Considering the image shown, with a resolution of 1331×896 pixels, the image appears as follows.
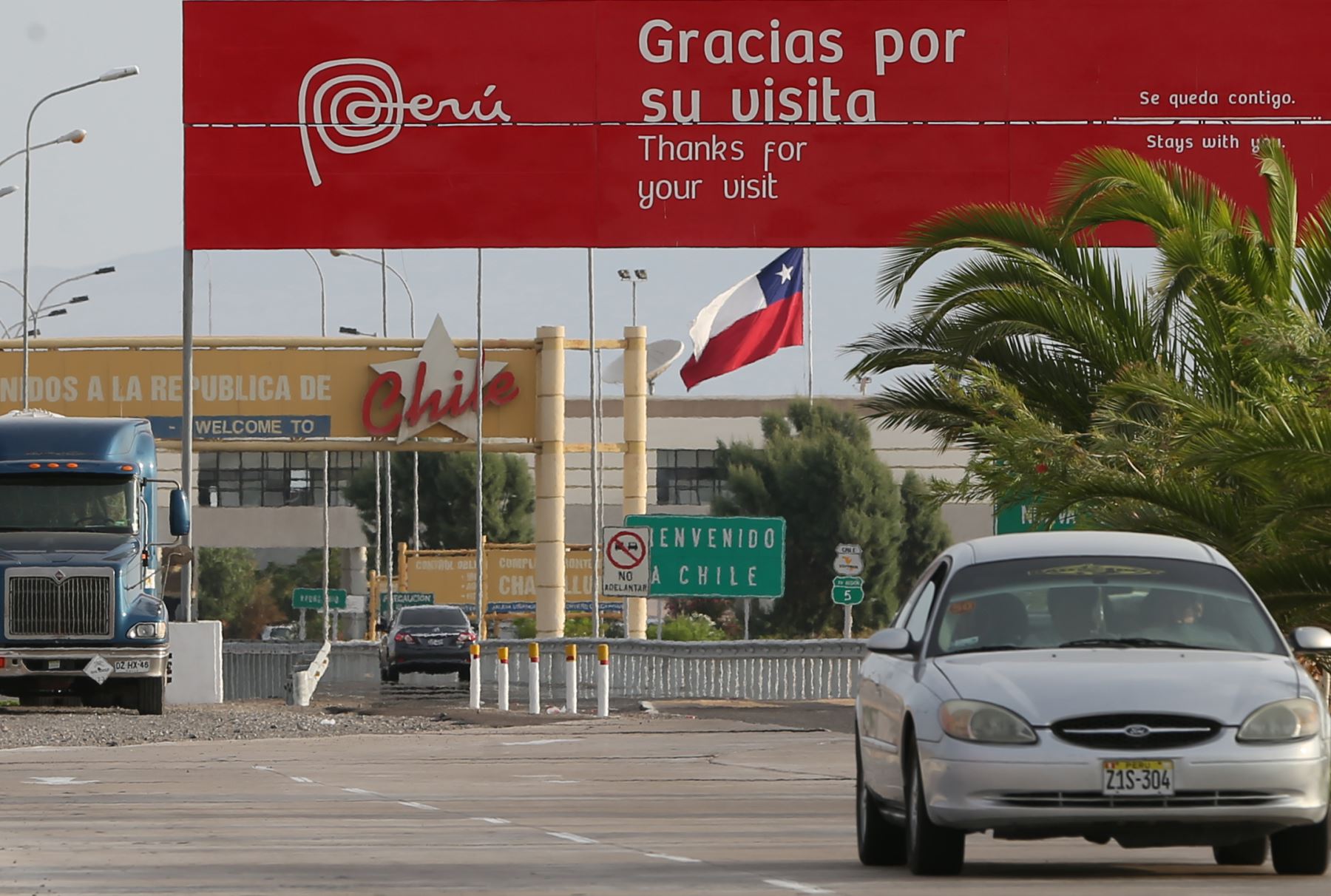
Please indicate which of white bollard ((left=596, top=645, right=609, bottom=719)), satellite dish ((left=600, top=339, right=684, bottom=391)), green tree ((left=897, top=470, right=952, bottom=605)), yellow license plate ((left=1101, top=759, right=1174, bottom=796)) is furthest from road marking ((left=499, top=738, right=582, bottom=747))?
green tree ((left=897, top=470, right=952, bottom=605))

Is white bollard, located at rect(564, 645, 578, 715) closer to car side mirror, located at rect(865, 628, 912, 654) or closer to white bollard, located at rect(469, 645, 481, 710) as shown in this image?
white bollard, located at rect(469, 645, 481, 710)

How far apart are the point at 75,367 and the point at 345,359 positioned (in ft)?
19.4

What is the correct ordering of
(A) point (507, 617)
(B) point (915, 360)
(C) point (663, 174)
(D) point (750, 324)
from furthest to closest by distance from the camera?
(A) point (507, 617)
(D) point (750, 324)
(C) point (663, 174)
(B) point (915, 360)

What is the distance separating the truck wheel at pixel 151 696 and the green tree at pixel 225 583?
95530 mm

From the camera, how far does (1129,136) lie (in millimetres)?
33750

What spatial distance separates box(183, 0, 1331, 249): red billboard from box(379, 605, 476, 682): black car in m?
18.3

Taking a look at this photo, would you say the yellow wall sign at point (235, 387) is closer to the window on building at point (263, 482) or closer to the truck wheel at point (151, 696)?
the truck wheel at point (151, 696)

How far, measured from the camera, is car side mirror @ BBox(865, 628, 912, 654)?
12578mm

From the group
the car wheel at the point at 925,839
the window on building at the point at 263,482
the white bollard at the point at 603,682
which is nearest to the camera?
A: the car wheel at the point at 925,839

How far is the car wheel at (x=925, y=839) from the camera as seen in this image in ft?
39.8

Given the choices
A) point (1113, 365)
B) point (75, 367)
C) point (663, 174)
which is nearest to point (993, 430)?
point (1113, 365)

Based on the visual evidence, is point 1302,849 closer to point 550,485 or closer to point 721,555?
point 721,555

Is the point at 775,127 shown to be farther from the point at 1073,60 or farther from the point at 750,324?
the point at 750,324

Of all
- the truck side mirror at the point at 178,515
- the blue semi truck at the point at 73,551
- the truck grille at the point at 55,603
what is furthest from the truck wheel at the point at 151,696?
the truck side mirror at the point at 178,515
